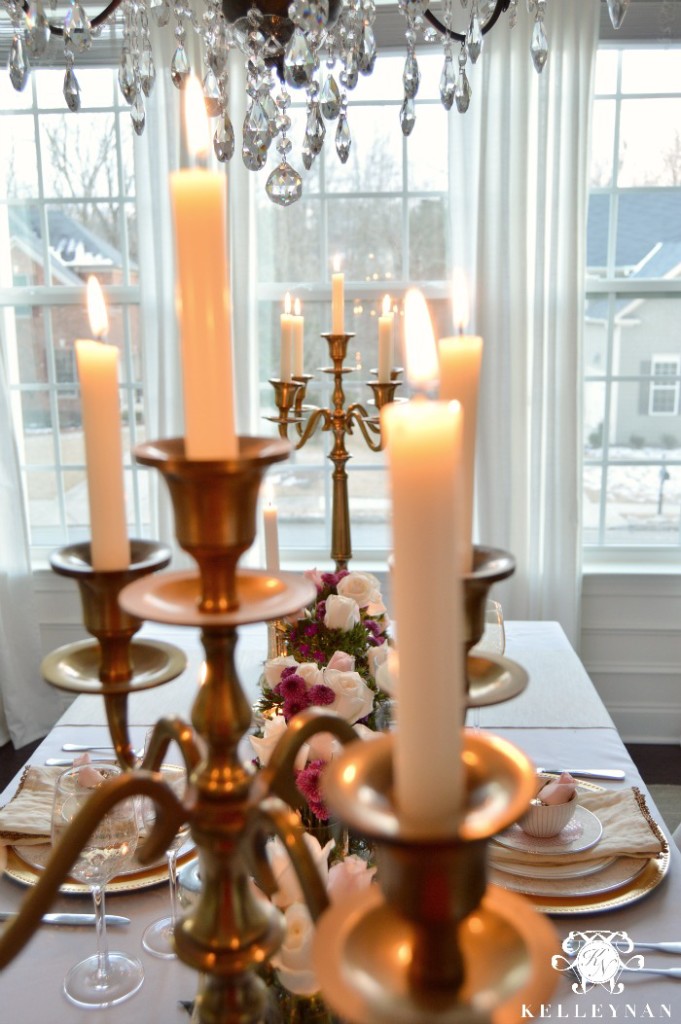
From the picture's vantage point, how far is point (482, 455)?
10.4ft

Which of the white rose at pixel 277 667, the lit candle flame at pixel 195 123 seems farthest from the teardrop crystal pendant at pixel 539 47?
the lit candle flame at pixel 195 123

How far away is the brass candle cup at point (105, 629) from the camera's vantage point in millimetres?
550

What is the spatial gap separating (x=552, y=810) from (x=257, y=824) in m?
0.91

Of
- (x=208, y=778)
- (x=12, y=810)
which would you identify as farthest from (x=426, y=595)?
(x=12, y=810)

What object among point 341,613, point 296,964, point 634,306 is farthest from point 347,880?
point 634,306

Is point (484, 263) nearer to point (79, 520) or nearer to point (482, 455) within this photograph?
point (482, 455)

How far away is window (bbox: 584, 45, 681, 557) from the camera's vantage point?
3.16 meters

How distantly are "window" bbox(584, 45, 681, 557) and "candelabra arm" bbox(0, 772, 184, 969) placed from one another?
309cm

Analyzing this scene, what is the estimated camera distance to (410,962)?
369mm

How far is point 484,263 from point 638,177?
68 cm

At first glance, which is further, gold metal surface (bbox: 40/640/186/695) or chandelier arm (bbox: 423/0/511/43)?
chandelier arm (bbox: 423/0/511/43)

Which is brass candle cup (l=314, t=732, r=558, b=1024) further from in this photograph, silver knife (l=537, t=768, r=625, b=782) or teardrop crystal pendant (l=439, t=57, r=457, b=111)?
teardrop crystal pendant (l=439, t=57, r=457, b=111)

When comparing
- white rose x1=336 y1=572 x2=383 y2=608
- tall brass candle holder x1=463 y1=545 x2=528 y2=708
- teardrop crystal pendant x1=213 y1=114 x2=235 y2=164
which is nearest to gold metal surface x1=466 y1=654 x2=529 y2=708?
tall brass candle holder x1=463 y1=545 x2=528 y2=708

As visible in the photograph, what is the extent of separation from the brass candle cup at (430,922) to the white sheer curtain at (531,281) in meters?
2.80
